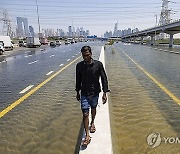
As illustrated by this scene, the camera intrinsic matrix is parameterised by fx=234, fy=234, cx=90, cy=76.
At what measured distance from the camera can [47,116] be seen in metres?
6.15

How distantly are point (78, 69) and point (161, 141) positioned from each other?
2.16m

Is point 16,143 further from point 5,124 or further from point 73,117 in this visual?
point 73,117

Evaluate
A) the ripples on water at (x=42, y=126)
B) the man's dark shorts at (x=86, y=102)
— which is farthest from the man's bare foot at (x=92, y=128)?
the man's dark shorts at (x=86, y=102)

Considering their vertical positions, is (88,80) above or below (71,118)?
above

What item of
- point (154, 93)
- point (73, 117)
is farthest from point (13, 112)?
point (154, 93)

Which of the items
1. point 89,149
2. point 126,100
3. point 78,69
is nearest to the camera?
point 89,149

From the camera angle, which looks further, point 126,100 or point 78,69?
point 126,100

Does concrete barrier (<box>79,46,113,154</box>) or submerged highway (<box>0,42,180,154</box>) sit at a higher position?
concrete barrier (<box>79,46,113,154</box>)

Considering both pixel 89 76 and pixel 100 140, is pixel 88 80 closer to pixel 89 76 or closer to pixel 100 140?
pixel 89 76

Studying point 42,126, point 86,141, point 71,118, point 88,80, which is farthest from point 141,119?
point 42,126

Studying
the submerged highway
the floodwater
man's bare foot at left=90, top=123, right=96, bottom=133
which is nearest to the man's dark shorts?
man's bare foot at left=90, top=123, right=96, bottom=133

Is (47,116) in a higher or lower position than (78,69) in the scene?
lower

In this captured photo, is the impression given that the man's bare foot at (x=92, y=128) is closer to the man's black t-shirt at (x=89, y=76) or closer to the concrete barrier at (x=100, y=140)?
the concrete barrier at (x=100, y=140)

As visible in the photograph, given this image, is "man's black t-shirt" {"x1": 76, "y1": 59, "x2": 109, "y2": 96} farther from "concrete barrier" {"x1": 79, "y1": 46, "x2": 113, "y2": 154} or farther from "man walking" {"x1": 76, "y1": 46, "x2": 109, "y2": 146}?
"concrete barrier" {"x1": 79, "y1": 46, "x2": 113, "y2": 154}
